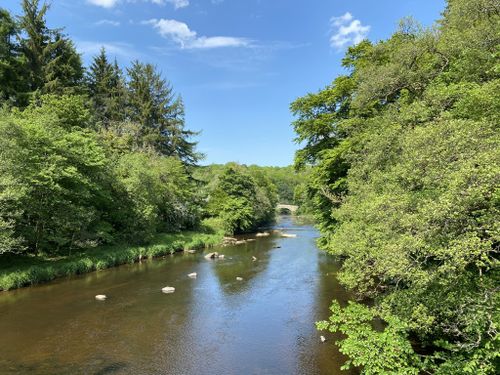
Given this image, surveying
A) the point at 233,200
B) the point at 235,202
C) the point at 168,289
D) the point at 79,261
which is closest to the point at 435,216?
the point at 168,289

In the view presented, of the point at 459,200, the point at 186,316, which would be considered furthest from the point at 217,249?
the point at 459,200

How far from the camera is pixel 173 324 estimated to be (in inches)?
622

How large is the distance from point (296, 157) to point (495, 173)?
2060 cm

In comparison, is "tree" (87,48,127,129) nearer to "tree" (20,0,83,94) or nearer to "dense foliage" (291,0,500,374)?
"tree" (20,0,83,94)

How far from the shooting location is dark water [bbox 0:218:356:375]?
472 inches

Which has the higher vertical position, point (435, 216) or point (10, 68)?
point (10, 68)

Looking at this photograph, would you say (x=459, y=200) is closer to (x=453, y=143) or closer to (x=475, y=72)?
(x=453, y=143)

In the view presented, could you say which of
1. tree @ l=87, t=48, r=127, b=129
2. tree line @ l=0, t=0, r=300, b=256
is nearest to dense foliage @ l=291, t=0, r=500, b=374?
tree line @ l=0, t=0, r=300, b=256

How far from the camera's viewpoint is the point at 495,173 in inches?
272

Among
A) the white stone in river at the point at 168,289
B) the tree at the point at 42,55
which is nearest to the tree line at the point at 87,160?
the tree at the point at 42,55

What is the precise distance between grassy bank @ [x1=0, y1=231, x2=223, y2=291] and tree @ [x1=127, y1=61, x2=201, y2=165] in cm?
1885

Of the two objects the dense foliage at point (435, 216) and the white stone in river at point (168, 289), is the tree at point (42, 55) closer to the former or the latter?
the white stone in river at point (168, 289)

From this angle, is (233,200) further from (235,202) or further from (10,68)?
(10,68)

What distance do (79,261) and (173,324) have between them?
41.9 ft
